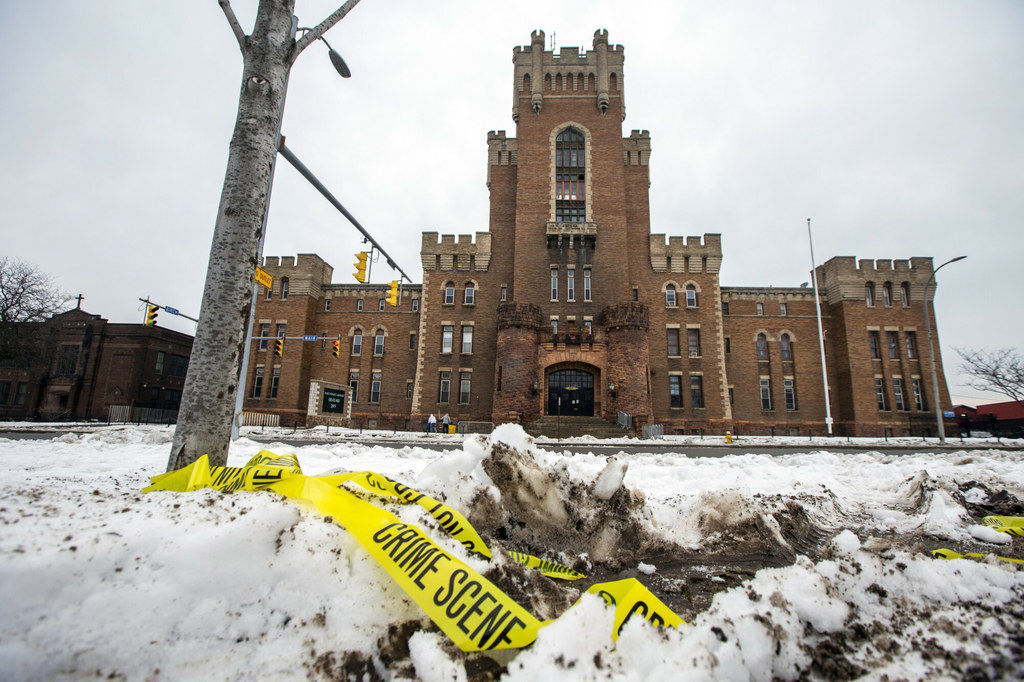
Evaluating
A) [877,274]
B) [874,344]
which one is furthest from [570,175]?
[874,344]

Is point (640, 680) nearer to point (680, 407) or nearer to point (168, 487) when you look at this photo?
point (168, 487)

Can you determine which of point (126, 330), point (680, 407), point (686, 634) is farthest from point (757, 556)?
point (126, 330)

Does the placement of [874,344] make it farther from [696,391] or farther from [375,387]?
[375,387]

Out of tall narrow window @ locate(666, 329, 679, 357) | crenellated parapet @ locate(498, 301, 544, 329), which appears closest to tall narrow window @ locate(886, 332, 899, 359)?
tall narrow window @ locate(666, 329, 679, 357)

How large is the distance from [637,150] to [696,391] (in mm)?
18811

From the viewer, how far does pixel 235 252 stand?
12.5 feet

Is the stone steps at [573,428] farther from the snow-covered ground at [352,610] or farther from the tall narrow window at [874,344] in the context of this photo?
the snow-covered ground at [352,610]

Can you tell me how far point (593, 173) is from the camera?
3416cm

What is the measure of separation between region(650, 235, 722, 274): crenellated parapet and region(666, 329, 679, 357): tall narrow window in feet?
15.1

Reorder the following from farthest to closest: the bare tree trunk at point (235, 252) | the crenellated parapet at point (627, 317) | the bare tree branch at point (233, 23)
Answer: the crenellated parapet at point (627, 317) → the bare tree branch at point (233, 23) → the bare tree trunk at point (235, 252)

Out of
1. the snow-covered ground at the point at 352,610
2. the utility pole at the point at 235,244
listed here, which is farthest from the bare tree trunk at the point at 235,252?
the snow-covered ground at the point at 352,610

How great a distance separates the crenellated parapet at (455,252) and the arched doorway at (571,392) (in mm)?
10408

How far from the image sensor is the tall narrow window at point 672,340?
34312 mm

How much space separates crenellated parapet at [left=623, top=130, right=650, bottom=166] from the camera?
36.2 meters
